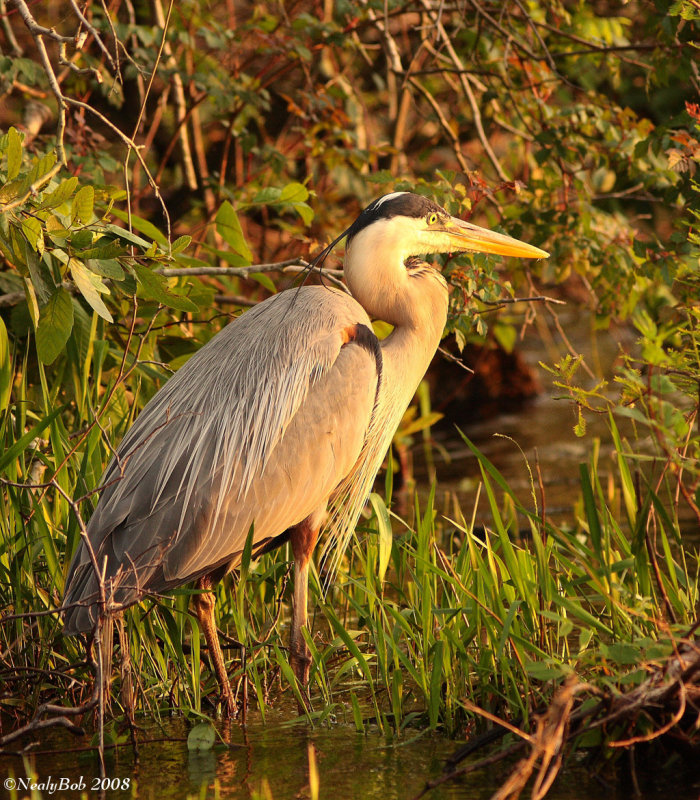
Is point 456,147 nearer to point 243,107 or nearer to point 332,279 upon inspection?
point 243,107

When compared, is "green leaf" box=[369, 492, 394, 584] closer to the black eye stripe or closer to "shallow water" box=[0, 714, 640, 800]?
"shallow water" box=[0, 714, 640, 800]

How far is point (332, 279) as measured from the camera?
4379 mm

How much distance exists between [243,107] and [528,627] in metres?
3.85

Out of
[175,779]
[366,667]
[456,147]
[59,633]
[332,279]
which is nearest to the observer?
[175,779]

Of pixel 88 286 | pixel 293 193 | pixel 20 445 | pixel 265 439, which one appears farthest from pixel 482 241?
pixel 20 445

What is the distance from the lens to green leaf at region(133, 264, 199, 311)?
11.6 feet

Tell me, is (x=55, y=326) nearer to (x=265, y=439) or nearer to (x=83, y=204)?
(x=83, y=204)

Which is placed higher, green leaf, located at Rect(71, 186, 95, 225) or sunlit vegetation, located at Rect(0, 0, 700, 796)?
green leaf, located at Rect(71, 186, 95, 225)

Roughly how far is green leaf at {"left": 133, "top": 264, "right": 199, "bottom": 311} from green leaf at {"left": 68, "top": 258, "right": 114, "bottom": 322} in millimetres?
288

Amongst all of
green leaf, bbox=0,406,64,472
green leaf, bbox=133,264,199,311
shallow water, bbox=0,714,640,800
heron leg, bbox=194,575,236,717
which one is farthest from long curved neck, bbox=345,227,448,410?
shallow water, bbox=0,714,640,800

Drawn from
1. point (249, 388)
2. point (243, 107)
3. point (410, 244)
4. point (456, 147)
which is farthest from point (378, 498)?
point (243, 107)

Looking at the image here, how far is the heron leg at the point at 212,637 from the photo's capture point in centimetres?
341

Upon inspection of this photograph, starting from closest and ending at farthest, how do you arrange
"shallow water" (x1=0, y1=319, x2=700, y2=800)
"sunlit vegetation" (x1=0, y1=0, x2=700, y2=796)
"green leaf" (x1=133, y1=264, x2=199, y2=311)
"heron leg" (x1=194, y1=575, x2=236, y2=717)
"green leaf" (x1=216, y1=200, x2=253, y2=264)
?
"shallow water" (x1=0, y1=319, x2=700, y2=800) < "sunlit vegetation" (x1=0, y1=0, x2=700, y2=796) < "heron leg" (x1=194, y1=575, x2=236, y2=717) < "green leaf" (x1=133, y1=264, x2=199, y2=311) < "green leaf" (x1=216, y1=200, x2=253, y2=264)

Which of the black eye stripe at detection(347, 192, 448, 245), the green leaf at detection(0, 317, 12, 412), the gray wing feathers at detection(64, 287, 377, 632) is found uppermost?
the black eye stripe at detection(347, 192, 448, 245)
